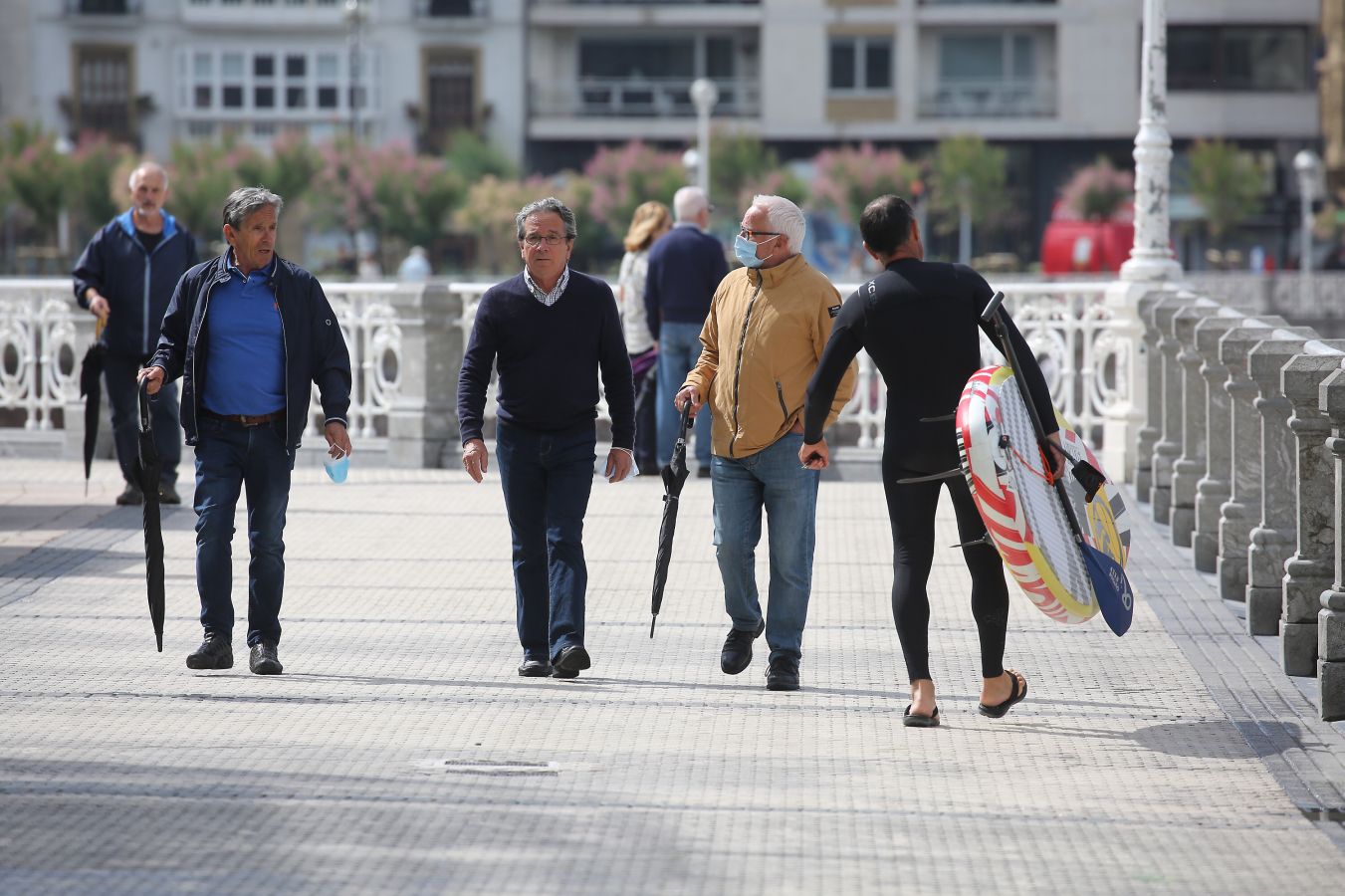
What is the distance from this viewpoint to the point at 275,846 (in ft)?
17.3

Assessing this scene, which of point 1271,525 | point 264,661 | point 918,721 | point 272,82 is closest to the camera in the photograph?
point 918,721

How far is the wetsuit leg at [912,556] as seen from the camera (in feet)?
22.8

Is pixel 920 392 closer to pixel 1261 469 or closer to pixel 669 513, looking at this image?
pixel 669 513

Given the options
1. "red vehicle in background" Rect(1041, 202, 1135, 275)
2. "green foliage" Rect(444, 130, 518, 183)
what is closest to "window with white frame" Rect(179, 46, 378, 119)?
"green foliage" Rect(444, 130, 518, 183)

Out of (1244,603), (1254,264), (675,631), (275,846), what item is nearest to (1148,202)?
(1244,603)

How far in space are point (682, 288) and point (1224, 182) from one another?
145 ft

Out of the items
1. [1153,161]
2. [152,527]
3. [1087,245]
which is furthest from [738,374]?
[1087,245]

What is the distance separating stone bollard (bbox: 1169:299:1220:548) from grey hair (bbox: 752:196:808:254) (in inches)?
167

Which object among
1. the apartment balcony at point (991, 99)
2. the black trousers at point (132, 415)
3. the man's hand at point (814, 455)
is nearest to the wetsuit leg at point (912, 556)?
the man's hand at point (814, 455)

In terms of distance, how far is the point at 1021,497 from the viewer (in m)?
6.78

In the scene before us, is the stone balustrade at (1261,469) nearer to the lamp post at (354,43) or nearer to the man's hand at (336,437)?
the man's hand at (336,437)

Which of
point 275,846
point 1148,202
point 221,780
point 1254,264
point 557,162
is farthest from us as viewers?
point 557,162

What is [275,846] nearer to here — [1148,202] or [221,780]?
[221,780]

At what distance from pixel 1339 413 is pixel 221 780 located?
3559 mm
